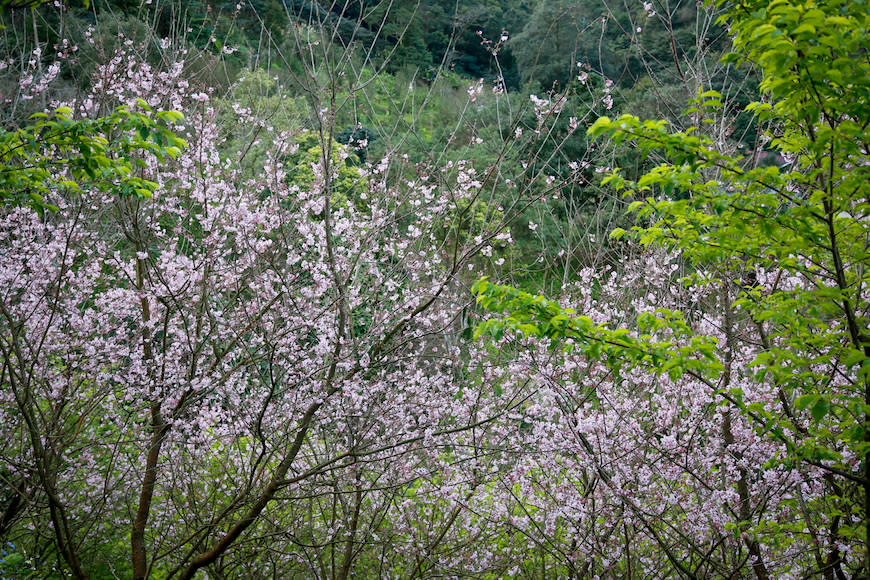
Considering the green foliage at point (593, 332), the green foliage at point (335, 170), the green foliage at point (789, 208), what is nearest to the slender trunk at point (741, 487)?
the green foliage at point (789, 208)

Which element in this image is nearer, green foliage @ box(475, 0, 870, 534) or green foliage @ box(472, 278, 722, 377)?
green foliage @ box(475, 0, 870, 534)

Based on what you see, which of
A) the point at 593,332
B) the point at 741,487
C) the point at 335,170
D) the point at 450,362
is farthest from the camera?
the point at 450,362

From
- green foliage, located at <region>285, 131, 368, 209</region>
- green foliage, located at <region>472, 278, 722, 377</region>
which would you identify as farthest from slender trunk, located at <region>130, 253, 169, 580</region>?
green foliage, located at <region>472, 278, 722, 377</region>

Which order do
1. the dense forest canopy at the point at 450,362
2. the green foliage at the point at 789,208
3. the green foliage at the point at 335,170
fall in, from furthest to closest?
the green foliage at the point at 335,170
the dense forest canopy at the point at 450,362
the green foliage at the point at 789,208

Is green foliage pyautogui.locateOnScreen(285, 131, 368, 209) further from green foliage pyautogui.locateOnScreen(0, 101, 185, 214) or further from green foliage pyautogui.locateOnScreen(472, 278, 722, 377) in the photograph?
green foliage pyautogui.locateOnScreen(472, 278, 722, 377)

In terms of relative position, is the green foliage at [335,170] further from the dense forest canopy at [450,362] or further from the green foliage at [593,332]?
the green foliage at [593,332]

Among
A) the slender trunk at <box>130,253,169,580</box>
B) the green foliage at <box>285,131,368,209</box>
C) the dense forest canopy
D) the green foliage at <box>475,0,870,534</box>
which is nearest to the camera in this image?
the green foliage at <box>475,0,870,534</box>

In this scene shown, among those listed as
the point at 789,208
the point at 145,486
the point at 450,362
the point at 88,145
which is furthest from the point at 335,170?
the point at 789,208

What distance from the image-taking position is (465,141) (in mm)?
14812

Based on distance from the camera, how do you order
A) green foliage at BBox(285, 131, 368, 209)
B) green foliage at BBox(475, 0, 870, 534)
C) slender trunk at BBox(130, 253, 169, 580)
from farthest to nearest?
green foliage at BBox(285, 131, 368, 209), slender trunk at BBox(130, 253, 169, 580), green foliage at BBox(475, 0, 870, 534)

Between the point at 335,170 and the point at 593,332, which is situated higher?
the point at 335,170

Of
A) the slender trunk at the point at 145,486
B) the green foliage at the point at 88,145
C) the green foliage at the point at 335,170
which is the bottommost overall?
the slender trunk at the point at 145,486

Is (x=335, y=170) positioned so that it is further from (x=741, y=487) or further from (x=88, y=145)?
(x=741, y=487)

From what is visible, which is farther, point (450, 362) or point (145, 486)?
point (450, 362)
